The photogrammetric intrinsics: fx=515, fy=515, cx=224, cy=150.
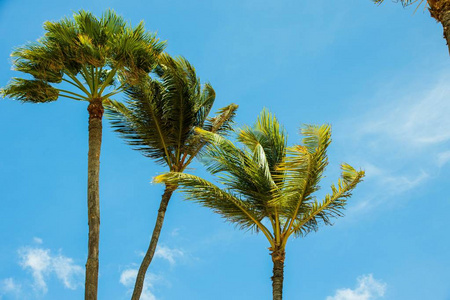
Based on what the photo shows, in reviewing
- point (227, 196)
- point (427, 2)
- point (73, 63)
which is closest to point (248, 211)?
point (227, 196)

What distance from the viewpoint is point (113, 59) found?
1376 centimetres

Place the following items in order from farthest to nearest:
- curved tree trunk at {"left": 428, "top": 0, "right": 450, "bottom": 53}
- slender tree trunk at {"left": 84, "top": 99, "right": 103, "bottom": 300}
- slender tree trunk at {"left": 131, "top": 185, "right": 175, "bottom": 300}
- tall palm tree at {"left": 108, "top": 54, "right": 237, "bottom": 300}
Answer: tall palm tree at {"left": 108, "top": 54, "right": 237, "bottom": 300}, slender tree trunk at {"left": 131, "top": 185, "right": 175, "bottom": 300}, slender tree trunk at {"left": 84, "top": 99, "right": 103, "bottom": 300}, curved tree trunk at {"left": 428, "top": 0, "right": 450, "bottom": 53}

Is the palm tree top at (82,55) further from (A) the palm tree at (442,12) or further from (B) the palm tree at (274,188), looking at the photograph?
(A) the palm tree at (442,12)

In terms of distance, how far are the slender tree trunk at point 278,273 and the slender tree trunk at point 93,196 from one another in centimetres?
438

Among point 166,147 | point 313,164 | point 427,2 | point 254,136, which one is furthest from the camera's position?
point 166,147

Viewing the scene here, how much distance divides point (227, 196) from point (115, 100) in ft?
19.9

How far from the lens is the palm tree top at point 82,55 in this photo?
13.5m

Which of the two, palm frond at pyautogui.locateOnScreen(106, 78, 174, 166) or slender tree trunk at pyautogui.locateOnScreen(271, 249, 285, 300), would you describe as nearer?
slender tree trunk at pyautogui.locateOnScreen(271, 249, 285, 300)

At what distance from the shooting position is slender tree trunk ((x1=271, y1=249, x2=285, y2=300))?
12.9 metres

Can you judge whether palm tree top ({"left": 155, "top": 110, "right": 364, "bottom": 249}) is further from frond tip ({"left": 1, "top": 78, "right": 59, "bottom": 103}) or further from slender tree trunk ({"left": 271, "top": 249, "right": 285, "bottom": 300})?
frond tip ({"left": 1, "top": 78, "right": 59, "bottom": 103})

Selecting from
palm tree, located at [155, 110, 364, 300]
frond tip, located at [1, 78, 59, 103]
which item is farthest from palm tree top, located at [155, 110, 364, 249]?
frond tip, located at [1, 78, 59, 103]

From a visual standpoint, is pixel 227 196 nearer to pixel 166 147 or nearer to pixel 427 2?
pixel 166 147

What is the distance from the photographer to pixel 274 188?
43.0 ft

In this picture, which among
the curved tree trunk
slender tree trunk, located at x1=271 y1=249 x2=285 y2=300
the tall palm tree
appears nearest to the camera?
the curved tree trunk
